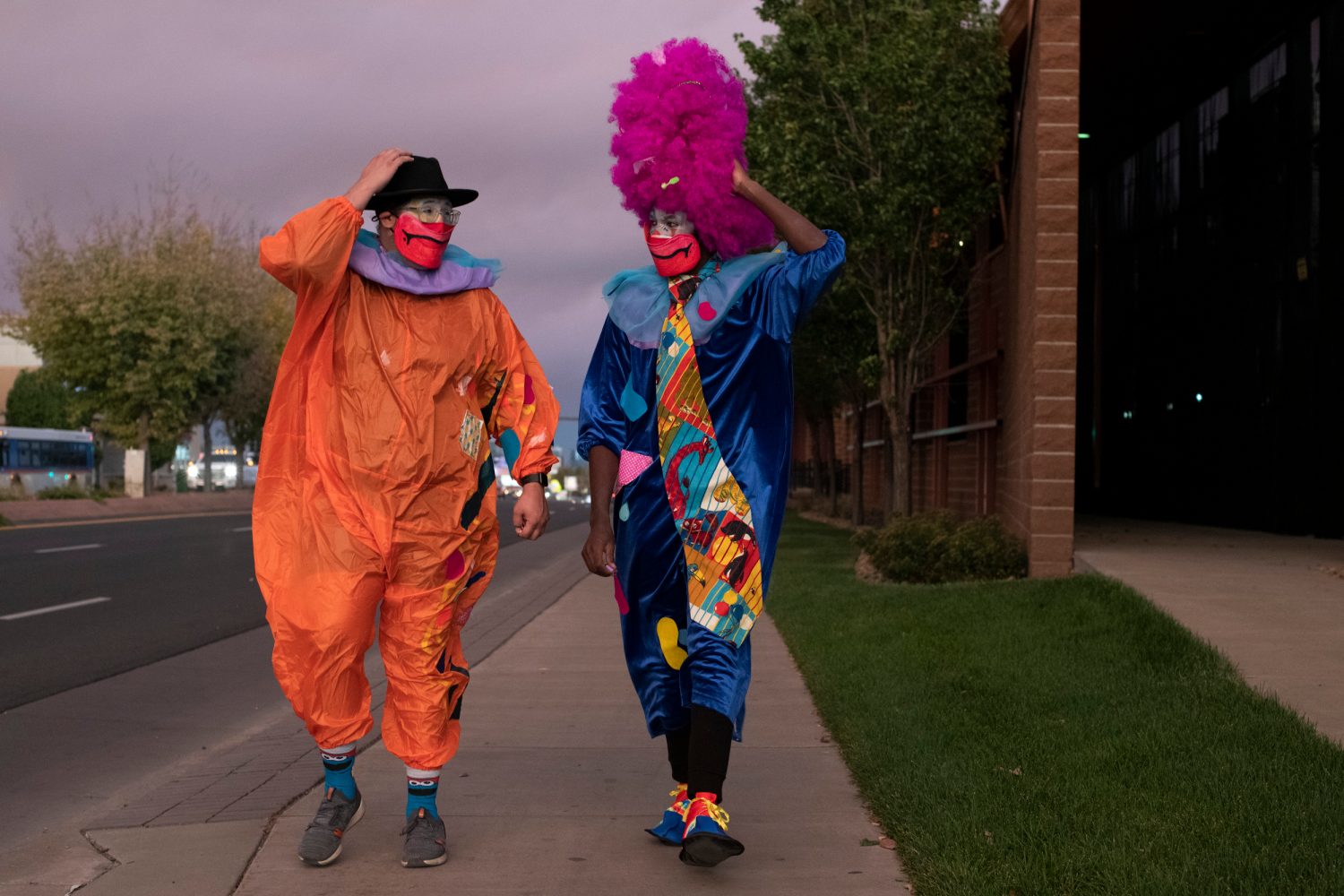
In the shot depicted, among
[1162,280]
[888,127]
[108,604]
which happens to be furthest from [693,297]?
[1162,280]

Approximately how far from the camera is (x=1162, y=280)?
2022 centimetres

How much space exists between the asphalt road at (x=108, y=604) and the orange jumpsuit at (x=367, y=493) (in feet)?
14.0

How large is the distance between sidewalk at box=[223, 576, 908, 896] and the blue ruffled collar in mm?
1622

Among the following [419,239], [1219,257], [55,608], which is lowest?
[55,608]

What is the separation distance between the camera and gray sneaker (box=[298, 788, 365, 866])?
4.27 m

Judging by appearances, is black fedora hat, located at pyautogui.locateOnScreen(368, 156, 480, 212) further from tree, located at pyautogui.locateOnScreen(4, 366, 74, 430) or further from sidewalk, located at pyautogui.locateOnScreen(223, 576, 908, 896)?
tree, located at pyautogui.locateOnScreen(4, 366, 74, 430)

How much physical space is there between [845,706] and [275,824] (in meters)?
3.02

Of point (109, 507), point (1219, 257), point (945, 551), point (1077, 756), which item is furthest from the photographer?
point (109, 507)

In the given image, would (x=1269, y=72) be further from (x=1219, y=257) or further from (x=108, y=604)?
(x=108, y=604)

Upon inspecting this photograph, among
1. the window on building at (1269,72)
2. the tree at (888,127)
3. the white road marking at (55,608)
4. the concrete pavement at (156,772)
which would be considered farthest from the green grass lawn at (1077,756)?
the window on building at (1269,72)

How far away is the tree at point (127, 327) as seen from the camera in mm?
40781

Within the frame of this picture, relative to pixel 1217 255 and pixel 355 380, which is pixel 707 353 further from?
pixel 1217 255

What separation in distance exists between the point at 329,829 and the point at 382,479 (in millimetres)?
1086

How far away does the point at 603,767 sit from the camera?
225 inches
